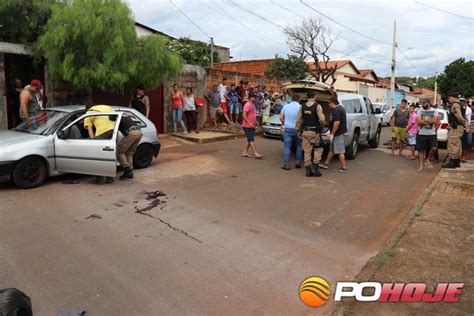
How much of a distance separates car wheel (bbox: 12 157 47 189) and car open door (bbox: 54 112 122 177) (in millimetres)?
300

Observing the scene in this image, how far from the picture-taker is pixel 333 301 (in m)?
4.02

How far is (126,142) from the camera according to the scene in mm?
8367

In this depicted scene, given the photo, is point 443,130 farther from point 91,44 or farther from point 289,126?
point 91,44

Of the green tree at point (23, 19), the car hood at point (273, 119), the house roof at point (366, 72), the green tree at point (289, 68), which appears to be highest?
the house roof at point (366, 72)

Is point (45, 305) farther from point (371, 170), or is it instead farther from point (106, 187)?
point (371, 170)

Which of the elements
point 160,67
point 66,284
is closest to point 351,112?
point 160,67

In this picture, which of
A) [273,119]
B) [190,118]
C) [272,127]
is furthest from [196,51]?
[272,127]

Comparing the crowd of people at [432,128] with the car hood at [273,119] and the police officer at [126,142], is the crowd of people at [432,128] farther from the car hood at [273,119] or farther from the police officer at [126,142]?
the police officer at [126,142]

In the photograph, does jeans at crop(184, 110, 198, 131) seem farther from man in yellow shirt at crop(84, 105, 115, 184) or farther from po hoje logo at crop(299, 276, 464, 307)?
po hoje logo at crop(299, 276, 464, 307)

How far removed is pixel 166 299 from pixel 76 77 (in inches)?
318

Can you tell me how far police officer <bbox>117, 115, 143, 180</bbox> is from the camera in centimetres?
836

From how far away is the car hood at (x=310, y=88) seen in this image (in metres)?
10.6

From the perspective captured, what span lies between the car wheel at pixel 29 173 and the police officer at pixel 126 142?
1.40 meters

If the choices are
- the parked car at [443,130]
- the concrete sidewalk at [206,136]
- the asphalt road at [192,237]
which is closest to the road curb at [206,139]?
the concrete sidewalk at [206,136]
